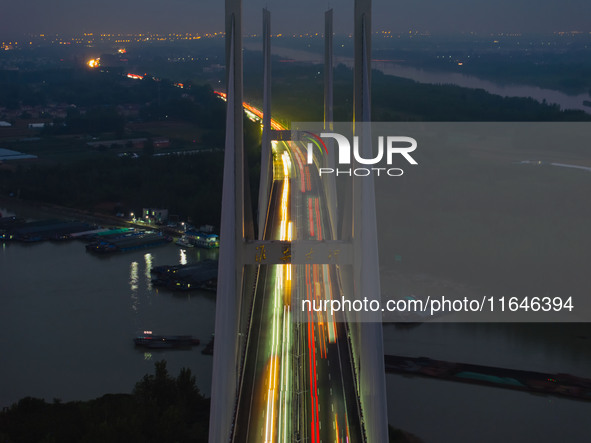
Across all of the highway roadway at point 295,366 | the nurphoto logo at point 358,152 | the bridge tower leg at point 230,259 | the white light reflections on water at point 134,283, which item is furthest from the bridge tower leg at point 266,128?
the bridge tower leg at point 230,259

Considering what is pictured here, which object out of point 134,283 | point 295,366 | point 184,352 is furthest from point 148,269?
point 295,366

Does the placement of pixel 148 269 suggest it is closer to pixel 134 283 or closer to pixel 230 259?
pixel 134 283

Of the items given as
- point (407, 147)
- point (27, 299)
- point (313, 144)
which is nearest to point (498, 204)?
point (313, 144)

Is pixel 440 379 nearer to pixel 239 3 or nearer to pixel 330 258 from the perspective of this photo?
pixel 330 258

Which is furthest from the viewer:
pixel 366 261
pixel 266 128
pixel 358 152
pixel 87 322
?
pixel 266 128

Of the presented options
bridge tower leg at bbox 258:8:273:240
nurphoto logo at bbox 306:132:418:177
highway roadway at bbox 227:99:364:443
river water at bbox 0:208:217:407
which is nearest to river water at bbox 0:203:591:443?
river water at bbox 0:208:217:407
